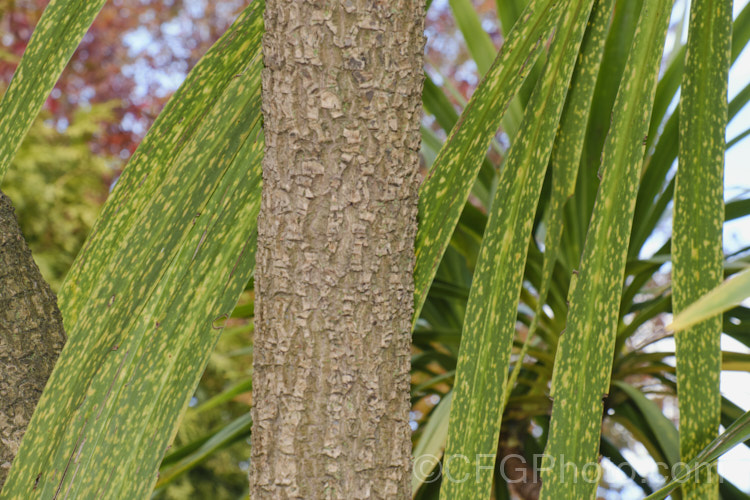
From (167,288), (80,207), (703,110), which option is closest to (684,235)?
(703,110)

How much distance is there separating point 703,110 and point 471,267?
71 centimetres

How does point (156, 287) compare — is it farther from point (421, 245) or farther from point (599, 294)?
point (599, 294)

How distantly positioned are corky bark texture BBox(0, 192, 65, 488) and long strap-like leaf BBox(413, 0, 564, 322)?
1.05 feet

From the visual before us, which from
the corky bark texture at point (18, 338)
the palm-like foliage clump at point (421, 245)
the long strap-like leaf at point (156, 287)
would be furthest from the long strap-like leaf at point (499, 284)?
the corky bark texture at point (18, 338)

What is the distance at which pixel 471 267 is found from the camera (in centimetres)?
116

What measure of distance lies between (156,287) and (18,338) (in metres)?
0.15

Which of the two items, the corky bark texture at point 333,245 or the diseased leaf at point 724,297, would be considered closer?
the diseased leaf at point 724,297

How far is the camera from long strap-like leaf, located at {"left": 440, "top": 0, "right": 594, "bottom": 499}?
427mm

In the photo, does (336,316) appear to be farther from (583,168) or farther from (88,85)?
(88,85)

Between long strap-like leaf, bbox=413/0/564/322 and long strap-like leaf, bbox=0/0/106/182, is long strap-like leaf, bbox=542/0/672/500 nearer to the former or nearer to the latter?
long strap-like leaf, bbox=413/0/564/322

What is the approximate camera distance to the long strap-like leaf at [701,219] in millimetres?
427

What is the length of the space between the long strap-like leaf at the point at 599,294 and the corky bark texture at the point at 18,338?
1.32ft

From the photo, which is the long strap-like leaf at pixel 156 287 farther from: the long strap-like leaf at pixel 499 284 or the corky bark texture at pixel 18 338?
the long strap-like leaf at pixel 499 284

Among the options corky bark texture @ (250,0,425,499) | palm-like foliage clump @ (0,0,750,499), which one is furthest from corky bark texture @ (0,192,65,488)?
corky bark texture @ (250,0,425,499)
